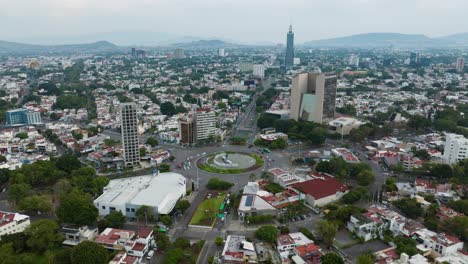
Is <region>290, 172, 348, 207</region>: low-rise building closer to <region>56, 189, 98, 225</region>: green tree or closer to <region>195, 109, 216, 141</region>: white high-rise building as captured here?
<region>56, 189, 98, 225</region>: green tree

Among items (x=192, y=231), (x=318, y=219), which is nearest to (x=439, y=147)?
(x=318, y=219)

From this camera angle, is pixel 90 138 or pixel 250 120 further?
pixel 250 120

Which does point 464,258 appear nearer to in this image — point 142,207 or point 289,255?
point 289,255

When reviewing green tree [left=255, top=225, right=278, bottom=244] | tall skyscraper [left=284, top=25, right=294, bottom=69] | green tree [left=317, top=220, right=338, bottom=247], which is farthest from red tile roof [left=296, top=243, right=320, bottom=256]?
tall skyscraper [left=284, top=25, right=294, bottom=69]

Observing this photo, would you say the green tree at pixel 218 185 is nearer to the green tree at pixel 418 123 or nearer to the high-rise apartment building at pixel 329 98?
the high-rise apartment building at pixel 329 98

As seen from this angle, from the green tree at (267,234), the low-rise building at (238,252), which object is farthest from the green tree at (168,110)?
the low-rise building at (238,252)

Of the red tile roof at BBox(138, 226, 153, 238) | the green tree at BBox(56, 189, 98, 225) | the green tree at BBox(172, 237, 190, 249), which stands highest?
the green tree at BBox(56, 189, 98, 225)
